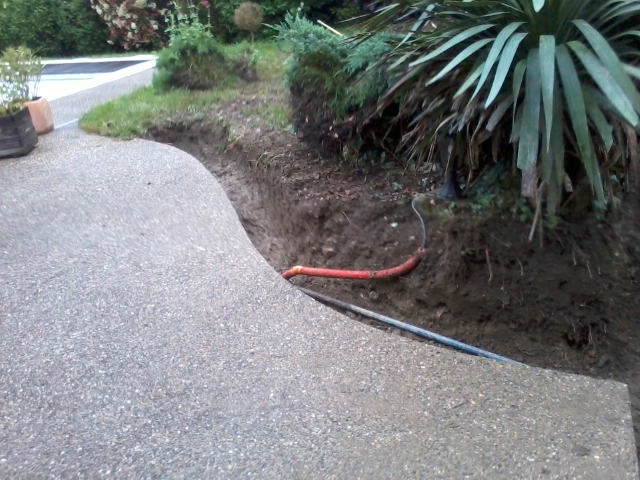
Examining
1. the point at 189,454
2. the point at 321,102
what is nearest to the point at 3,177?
the point at 321,102

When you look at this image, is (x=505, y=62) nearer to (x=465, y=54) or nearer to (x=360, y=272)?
(x=465, y=54)

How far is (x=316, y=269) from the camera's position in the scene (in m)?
4.60

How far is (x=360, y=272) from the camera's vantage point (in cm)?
448

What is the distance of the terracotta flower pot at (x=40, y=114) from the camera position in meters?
7.80

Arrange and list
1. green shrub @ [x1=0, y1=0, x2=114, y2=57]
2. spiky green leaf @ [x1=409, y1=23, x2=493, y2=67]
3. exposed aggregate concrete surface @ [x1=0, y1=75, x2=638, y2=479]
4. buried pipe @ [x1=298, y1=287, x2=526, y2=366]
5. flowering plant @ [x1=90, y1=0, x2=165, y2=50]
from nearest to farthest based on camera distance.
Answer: exposed aggregate concrete surface @ [x1=0, y1=75, x2=638, y2=479]
spiky green leaf @ [x1=409, y1=23, x2=493, y2=67]
buried pipe @ [x1=298, y1=287, x2=526, y2=366]
flowering plant @ [x1=90, y1=0, x2=165, y2=50]
green shrub @ [x1=0, y1=0, x2=114, y2=57]

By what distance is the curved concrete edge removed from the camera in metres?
2.85

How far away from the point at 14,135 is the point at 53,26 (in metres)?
10.6

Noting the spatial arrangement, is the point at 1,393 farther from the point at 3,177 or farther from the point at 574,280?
the point at 3,177

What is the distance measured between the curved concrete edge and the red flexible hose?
0.23 meters

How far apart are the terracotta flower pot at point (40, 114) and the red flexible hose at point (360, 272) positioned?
182 inches

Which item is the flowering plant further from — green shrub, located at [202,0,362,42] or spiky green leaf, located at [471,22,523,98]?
spiky green leaf, located at [471,22,523,98]

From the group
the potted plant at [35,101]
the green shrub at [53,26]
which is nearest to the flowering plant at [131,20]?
the green shrub at [53,26]

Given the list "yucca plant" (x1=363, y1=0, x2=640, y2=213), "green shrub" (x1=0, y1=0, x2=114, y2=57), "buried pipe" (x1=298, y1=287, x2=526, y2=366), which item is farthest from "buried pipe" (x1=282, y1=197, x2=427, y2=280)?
"green shrub" (x1=0, y1=0, x2=114, y2=57)

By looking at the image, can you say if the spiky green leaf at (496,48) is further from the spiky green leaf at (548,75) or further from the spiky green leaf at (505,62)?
the spiky green leaf at (548,75)
